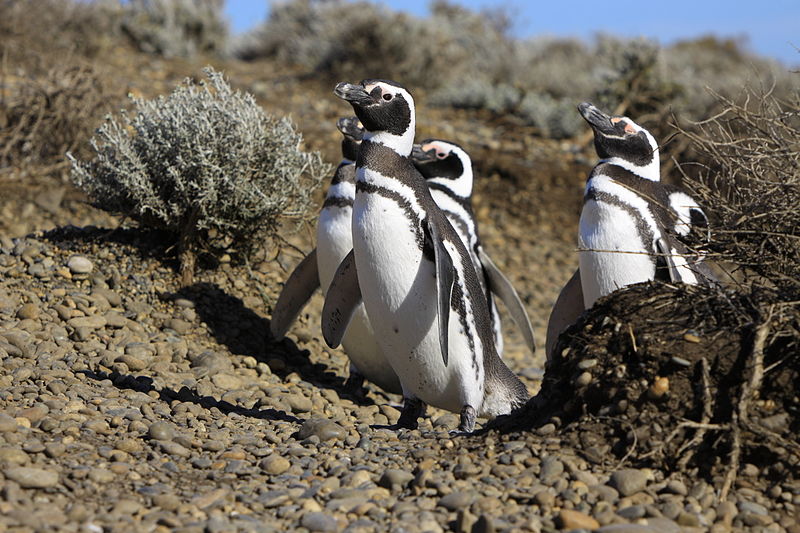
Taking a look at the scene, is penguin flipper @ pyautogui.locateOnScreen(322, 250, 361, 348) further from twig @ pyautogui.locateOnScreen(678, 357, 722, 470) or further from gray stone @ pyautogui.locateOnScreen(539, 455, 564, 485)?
twig @ pyautogui.locateOnScreen(678, 357, 722, 470)

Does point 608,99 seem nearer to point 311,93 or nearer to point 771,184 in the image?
point 311,93

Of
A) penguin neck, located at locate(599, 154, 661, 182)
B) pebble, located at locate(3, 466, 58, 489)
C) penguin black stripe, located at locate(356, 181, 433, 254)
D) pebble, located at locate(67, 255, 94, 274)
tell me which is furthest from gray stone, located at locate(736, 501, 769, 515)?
pebble, located at locate(67, 255, 94, 274)

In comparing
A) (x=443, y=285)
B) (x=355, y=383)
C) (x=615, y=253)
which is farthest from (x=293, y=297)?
(x=615, y=253)

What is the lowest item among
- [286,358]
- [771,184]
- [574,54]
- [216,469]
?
[216,469]

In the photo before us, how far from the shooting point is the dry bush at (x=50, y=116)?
7.15 m

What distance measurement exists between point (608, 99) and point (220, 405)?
28.9 ft

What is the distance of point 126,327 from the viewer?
479 cm

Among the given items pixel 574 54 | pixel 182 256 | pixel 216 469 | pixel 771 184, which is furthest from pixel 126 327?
pixel 574 54

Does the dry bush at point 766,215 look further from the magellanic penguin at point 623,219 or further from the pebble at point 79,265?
the pebble at point 79,265

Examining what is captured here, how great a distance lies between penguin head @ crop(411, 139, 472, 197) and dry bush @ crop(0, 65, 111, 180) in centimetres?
294

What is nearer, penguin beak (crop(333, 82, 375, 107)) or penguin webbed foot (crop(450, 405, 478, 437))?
penguin beak (crop(333, 82, 375, 107))

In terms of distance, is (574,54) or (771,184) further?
(574,54)

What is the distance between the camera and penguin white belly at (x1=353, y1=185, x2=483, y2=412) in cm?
388

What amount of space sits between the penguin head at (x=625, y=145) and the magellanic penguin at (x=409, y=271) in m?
1.21
